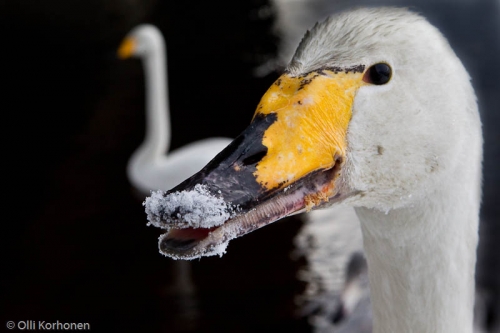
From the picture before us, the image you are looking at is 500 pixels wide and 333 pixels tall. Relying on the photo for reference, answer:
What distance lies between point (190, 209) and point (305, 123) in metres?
0.14

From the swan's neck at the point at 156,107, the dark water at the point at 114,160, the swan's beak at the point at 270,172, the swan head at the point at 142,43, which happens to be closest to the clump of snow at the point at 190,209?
the swan's beak at the point at 270,172

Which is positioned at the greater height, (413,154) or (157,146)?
(157,146)

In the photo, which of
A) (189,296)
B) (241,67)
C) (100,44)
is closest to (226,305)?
(189,296)

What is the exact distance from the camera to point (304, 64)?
0.55 m

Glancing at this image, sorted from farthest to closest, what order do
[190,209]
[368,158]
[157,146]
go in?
1. [157,146]
2. [368,158]
3. [190,209]

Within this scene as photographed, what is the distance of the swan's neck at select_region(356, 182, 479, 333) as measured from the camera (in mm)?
611

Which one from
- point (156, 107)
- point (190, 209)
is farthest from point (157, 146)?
point (190, 209)

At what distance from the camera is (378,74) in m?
0.54

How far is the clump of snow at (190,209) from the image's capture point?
1.47 feet

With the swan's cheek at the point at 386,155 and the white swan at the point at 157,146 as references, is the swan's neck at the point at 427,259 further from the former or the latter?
the white swan at the point at 157,146

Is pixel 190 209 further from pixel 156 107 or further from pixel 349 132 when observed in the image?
pixel 156 107

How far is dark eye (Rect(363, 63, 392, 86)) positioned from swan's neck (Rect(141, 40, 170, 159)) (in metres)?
2.06

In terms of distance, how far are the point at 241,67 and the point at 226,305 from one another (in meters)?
1.82

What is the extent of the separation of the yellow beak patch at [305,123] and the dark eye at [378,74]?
1 centimetres
